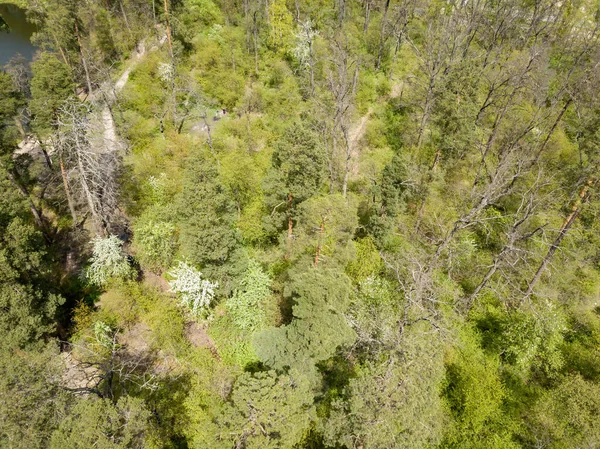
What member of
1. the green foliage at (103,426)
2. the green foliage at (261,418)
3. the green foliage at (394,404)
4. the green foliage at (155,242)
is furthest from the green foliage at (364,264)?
the green foliage at (103,426)

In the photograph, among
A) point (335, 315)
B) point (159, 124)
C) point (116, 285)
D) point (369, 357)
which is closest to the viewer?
point (335, 315)

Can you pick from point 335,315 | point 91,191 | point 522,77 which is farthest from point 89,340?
point 522,77

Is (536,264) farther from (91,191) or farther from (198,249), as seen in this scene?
(91,191)

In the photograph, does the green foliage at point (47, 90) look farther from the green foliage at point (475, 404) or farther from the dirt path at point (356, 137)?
the green foliage at point (475, 404)

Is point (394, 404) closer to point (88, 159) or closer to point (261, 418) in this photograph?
point (261, 418)

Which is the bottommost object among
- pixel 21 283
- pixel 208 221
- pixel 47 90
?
pixel 21 283

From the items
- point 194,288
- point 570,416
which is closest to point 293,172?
point 194,288
